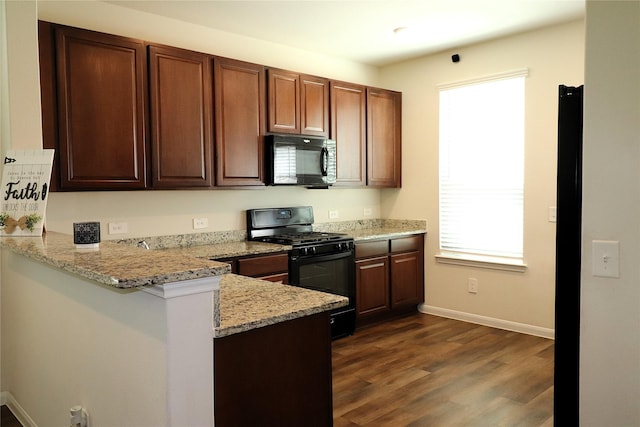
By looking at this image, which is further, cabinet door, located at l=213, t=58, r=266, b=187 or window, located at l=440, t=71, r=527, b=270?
window, located at l=440, t=71, r=527, b=270

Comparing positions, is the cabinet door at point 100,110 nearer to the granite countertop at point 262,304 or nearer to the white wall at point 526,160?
the granite countertop at point 262,304

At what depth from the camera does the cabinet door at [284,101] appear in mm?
4094

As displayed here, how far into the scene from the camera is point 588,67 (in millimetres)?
1698

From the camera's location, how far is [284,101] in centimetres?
419

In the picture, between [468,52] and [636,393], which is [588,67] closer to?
[636,393]

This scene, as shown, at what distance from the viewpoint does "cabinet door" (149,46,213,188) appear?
3.41 metres

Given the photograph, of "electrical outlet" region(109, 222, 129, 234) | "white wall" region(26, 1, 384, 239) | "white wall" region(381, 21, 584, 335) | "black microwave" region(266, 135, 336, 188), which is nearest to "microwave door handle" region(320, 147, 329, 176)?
"black microwave" region(266, 135, 336, 188)

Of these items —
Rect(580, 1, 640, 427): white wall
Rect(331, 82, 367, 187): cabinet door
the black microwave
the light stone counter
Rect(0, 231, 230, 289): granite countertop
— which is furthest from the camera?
the light stone counter

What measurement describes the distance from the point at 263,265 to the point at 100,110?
60.4 inches

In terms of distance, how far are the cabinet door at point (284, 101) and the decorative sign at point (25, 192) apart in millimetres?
1916

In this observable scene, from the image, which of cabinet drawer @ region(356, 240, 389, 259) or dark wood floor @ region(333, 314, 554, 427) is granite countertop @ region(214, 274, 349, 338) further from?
cabinet drawer @ region(356, 240, 389, 259)

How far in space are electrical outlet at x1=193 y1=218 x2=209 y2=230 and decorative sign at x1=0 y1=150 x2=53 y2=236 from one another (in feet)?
5.06

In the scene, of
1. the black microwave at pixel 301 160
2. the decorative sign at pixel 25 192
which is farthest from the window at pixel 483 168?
the decorative sign at pixel 25 192

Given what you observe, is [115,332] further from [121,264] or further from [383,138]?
[383,138]
